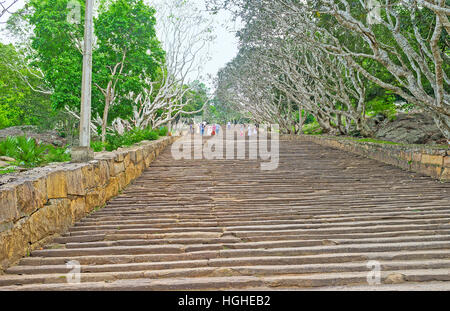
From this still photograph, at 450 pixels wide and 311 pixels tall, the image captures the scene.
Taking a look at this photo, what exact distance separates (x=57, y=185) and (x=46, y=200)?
1.03ft

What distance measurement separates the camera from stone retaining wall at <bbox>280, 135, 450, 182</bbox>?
7479 mm

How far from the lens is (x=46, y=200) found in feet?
13.6

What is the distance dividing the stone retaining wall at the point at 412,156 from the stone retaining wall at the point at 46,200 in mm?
6872

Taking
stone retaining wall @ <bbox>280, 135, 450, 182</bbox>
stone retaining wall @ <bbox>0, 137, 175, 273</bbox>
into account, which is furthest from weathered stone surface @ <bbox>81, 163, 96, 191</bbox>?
stone retaining wall @ <bbox>280, 135, 450, 182</bbox>

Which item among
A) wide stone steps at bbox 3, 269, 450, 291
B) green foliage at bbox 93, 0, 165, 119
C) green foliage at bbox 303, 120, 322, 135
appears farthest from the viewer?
green foliage at bbox 303, 120, 322, 135

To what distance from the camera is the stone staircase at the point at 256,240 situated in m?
3.09

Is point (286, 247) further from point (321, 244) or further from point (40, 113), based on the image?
point (40, 113)

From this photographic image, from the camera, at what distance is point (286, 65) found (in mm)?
18938

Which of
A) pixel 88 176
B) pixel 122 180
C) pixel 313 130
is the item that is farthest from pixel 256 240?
pixel 313 130

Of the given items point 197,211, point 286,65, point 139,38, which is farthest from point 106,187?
point 286,65

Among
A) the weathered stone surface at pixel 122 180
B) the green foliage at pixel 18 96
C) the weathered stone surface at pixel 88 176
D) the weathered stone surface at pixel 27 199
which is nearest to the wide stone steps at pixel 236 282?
the weathered stone surface at pixel 27 199

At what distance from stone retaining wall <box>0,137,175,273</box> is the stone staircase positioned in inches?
6.4

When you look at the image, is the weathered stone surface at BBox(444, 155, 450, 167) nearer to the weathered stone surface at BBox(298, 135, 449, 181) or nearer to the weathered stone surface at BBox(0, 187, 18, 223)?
the weathered stone surface at BBox(298, 135, 449, 181)

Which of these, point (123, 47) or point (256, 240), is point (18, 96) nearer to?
point (123, 47)
